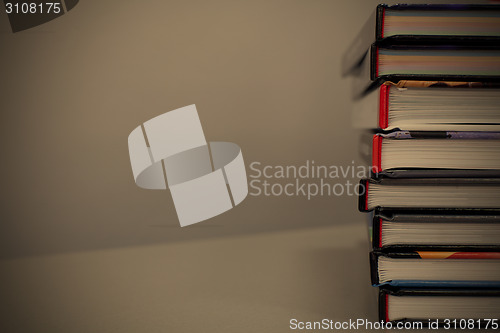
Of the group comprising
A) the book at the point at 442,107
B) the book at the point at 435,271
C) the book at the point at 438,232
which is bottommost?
the book at the point at 435,271

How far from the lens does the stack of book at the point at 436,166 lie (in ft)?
1.90

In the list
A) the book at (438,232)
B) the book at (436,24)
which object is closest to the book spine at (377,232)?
the book at (438,232)

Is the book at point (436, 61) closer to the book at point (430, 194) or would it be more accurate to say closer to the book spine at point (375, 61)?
the book spine at point (375, 61)

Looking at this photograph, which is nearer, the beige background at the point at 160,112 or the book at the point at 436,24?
the book at the point at 436,24

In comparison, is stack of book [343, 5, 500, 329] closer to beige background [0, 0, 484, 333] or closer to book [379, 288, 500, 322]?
book [379, 288, 500, 322]

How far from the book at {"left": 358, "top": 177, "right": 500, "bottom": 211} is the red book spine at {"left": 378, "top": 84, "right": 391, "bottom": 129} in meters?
0.09

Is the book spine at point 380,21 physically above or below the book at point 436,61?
above

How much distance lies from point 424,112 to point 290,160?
30cm

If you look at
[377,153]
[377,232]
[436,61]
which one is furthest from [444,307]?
[436,61]

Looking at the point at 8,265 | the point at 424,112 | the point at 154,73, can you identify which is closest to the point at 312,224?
the point at 424,112

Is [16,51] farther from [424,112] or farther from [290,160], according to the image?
[424,112]

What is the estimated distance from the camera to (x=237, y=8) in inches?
31.7

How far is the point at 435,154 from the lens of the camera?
0.59 m

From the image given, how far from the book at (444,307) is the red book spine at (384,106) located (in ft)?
0.86
